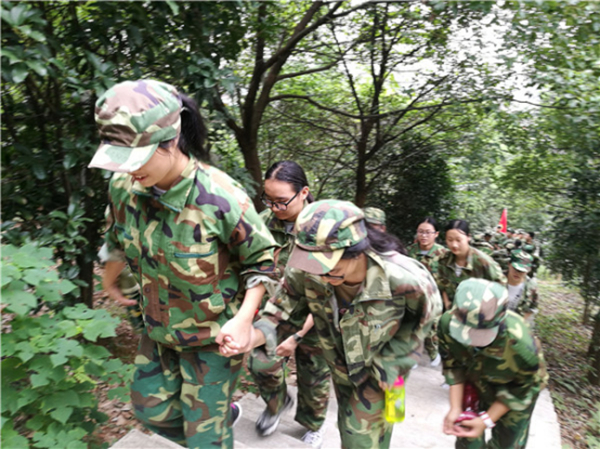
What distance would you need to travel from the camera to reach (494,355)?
2.14 meters

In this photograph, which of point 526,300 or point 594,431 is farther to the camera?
point 526,300

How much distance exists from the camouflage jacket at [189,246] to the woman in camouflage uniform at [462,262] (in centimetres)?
253

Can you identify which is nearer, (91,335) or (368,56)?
(91,335)

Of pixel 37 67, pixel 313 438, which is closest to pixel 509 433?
pixel 313 438

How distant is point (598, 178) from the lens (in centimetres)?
500

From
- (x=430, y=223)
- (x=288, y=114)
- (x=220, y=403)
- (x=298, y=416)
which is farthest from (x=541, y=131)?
(x=220, y=403)

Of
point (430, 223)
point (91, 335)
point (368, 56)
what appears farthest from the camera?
point (368, 56)

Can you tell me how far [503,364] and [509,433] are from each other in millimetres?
489

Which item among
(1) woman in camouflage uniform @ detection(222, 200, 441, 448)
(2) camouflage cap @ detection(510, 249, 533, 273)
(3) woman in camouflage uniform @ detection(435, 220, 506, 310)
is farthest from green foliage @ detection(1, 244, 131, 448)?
(2) camouflage cap @ detection(510, 249, 533, 273)

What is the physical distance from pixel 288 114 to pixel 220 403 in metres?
5.48

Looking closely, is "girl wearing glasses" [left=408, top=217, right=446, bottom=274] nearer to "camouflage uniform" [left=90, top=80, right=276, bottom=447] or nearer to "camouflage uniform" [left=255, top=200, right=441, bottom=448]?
"camouflage uniform" [left=255, top=200, right=441, bottom=448]

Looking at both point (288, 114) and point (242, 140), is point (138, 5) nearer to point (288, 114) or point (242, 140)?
point (242, 140)

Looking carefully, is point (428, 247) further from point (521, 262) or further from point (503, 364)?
point (503, 364)

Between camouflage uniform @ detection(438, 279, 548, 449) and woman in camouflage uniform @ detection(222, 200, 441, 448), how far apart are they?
0.63ft
